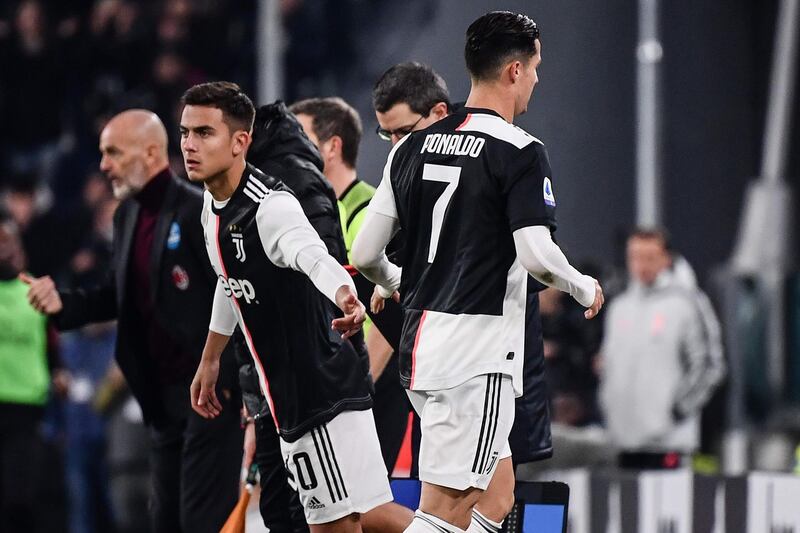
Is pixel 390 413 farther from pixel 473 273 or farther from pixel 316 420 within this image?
pixel 473 273

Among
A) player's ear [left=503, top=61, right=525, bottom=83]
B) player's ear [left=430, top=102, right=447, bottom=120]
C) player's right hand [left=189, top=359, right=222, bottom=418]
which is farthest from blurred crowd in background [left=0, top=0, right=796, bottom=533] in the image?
player's ear [left=503, top=61, right=525, bottom=83]

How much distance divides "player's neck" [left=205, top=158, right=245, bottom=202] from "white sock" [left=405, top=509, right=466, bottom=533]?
1.13 m

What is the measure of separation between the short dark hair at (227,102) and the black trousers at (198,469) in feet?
4.37

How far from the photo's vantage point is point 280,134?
15.8ft

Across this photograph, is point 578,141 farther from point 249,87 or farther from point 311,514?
point 311,514

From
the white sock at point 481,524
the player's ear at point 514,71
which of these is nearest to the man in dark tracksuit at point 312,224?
the white sock at point 481,524

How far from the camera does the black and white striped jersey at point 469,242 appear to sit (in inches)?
155

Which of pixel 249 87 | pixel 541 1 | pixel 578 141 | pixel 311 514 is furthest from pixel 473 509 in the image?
pixel 249 87

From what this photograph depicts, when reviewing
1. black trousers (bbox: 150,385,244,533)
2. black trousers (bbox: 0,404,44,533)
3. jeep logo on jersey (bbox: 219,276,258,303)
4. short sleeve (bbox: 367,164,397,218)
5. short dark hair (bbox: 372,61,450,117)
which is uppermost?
short dark hair (bbox: 372,61,450,117)

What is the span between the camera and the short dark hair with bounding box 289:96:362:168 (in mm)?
5477

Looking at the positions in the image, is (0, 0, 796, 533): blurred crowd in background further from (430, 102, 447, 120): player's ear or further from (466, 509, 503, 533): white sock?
(466, 509, 503, 533): white sock

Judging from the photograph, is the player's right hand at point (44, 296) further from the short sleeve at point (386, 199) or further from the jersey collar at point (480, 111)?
the jersey collar at point (480, 111)

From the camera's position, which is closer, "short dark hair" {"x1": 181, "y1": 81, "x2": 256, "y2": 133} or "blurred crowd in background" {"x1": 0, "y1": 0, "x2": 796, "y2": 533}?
"short dark hair" {"x1": 181, "y1": 81, "x2": 256, "y2": 133}

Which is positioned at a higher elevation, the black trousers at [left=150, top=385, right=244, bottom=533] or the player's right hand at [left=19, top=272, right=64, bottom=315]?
the player's right hand at [left=19, top=272, right=64, bottom=315]
